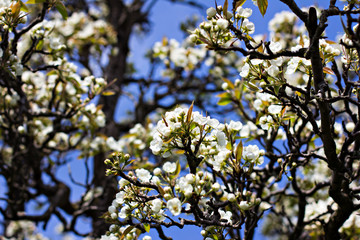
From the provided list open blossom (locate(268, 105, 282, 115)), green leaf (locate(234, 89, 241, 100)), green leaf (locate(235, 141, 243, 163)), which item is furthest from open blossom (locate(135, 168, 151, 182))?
green leaf (locate(234, 89, 241, 100))

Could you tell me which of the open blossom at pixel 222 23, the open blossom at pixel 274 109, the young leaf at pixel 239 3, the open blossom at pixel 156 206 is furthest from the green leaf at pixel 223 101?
the open blossom at pixel 156 206

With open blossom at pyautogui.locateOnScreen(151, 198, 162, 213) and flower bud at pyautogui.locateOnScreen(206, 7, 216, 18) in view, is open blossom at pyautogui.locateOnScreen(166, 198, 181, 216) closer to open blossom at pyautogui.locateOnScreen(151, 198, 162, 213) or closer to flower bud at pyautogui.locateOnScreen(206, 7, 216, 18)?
open blossom at pyautogui.locateOnScreen(151, 198, 162, 213)

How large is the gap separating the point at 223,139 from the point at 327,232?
1097 millimetres

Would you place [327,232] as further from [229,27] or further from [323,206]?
[229,27]

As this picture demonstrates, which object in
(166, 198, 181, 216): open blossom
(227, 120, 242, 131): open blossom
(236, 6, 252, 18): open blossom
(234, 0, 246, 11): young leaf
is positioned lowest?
(166, 198, 181, 216): open blossom

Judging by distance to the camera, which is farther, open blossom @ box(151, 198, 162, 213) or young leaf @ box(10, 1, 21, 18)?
young leaf @ box(10, 1, 21, 18)

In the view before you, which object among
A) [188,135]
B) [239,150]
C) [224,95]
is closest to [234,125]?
[239,150]

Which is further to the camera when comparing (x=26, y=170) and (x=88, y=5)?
(x=88, y=5)

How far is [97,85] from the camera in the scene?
2.99 meters

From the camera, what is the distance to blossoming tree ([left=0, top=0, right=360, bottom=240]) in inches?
67.7

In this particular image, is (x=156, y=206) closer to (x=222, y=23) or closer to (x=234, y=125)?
(x=234, y=125)

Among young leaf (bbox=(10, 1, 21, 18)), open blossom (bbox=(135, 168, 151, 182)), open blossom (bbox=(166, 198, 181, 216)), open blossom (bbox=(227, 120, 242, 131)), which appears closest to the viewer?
open blossom (bbox=(166, 198, 181, 216))

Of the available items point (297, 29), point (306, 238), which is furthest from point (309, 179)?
point (297, 29)

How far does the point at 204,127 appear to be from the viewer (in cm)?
178
